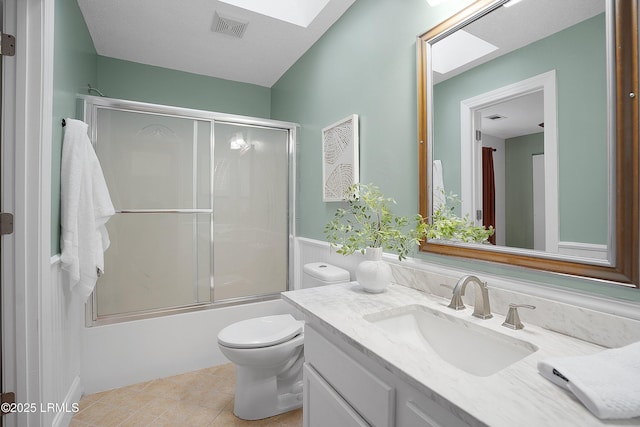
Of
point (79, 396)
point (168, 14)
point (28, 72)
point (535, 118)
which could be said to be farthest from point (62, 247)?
point (535, 118)

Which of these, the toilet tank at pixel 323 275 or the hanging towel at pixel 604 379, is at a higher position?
the hanging towel at pixel 604 379

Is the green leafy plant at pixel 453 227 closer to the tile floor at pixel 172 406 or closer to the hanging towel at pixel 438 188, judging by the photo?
the hanging towel at pixel 438 188

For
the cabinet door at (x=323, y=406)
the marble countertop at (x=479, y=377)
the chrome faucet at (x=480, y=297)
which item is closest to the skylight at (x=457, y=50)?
the chrome faucet at (x=480, y=297)

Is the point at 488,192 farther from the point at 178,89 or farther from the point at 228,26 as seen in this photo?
the point at 178,89

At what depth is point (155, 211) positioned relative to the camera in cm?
→ 231

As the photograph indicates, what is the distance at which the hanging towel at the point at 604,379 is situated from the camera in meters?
0.53

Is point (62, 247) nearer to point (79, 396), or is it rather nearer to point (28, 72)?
point (28, 72)

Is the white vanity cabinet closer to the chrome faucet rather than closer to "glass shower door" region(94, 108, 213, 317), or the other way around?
the chrome faucet

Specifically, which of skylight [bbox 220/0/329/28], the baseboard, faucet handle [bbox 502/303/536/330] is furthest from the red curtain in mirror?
the baseboard

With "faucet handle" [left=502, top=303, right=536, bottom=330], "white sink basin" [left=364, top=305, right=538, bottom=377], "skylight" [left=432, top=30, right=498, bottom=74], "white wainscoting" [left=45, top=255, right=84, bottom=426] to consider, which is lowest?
"white wainscoting" [left=45, top=255, right=84, bottom=426]

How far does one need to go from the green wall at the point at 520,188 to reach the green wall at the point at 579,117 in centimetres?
9

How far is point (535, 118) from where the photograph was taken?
100 centimetres

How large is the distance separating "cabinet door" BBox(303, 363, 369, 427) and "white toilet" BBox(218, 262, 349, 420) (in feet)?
1.70

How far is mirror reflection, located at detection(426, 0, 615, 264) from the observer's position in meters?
0.88
